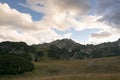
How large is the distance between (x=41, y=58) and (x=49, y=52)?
1217cm

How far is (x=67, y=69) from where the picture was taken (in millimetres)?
62875

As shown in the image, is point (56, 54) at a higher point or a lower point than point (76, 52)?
lower

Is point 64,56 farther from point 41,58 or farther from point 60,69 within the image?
point 60,69

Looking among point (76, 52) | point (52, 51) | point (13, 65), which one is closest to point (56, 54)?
point (52, 51)

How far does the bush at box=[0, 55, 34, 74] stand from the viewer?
5126 centimetres

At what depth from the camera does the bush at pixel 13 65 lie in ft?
168

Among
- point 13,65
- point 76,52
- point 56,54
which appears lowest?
point 13,65

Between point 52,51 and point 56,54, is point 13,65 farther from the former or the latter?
point 52,51

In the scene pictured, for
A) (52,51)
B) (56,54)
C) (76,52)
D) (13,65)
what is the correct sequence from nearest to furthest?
(13,65) < (56,54) < (52,51) < (76,52)

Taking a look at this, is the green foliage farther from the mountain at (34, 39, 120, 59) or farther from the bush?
the bush

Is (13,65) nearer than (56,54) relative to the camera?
Yes

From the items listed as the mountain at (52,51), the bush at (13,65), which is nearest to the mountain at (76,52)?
the mountain at (52,51)

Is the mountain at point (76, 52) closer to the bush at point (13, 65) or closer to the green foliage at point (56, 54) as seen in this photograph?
the green foliage at point (56, 54)

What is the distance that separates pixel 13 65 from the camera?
52156 millimetres
